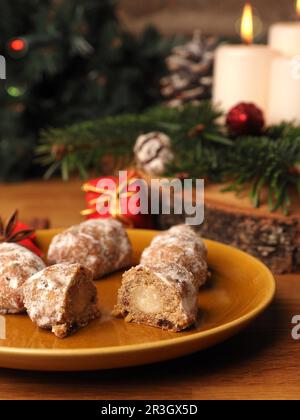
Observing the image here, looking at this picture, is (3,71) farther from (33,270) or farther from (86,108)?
(33,270)

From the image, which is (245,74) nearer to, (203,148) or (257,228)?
(203,148)

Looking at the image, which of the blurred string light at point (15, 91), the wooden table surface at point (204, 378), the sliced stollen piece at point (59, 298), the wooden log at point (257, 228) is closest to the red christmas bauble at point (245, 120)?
the wooden log at point (257, 228)

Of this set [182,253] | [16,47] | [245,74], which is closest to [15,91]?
[16,47]

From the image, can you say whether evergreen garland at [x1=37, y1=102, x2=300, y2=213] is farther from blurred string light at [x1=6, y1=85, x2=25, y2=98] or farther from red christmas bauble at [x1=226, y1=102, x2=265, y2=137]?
blurred string light at [x1=6, y1=85, x2=25, y2=98]
